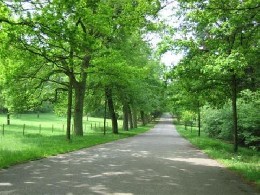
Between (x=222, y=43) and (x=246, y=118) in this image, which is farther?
(x=246, y=118)

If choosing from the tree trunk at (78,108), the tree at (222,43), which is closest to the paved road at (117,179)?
the tree at (222,43)

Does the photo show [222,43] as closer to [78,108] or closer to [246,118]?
[246,118]

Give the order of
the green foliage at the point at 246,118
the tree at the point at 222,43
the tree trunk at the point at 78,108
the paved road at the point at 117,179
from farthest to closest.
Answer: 1. the tree trunk at the point at 78,108
2. the green foliage at the point at 246,118
3. the tree at the point at 222,43
4. the paved road at the point at 117,179

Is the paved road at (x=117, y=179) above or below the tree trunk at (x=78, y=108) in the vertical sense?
below

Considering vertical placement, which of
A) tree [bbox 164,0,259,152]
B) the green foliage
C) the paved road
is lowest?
the paved road

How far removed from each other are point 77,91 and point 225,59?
16.2 metres

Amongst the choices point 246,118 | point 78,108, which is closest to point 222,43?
point 246,118

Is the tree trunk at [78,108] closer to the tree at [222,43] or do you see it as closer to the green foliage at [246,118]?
the green foliage at [246,118]

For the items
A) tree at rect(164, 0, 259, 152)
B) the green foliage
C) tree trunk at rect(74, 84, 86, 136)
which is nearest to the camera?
tree at rect(164, 0, 259, 152)

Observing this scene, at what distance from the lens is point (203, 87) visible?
70.2 ft

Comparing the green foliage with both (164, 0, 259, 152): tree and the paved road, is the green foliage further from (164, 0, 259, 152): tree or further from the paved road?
the paved road

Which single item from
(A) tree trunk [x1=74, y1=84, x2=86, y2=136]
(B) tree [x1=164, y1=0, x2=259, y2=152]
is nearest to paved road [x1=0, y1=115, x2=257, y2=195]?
(B) tree [x1=164, y1=0, x2=259, y2=152]

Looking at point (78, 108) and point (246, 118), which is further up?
point (78, 108)

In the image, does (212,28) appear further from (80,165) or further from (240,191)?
(240,191)
